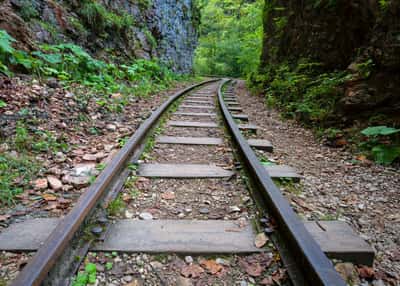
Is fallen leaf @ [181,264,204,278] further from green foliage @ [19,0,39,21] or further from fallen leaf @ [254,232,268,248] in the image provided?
green foliage @ [19,0,39,21]

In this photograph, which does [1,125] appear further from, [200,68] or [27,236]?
[200,68]

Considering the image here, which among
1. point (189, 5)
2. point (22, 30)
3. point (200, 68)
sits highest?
point (189, 5)

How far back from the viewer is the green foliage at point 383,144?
260 cm

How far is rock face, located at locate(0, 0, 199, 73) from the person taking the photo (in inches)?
173

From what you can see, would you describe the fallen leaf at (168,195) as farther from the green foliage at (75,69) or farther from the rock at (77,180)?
the green foliage at (75,69)

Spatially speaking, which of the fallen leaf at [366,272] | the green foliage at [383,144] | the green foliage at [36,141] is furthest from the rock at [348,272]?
the green foliage at [36,141]

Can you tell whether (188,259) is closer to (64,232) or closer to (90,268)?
(90,268)

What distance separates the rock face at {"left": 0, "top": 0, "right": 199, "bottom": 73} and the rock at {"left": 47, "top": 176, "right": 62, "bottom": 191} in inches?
125

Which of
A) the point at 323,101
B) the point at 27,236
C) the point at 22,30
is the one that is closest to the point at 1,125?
the point at 27,236

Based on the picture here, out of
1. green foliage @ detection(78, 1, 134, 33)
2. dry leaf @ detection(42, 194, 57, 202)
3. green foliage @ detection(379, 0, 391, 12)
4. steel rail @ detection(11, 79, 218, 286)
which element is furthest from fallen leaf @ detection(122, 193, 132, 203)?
green foliage @ detection(78, 1, 134, 33)

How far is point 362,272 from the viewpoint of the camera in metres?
1.29

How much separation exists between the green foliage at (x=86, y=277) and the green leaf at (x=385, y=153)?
9.65 ft

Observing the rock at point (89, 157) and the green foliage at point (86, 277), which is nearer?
the green foliage at point (86, 277)

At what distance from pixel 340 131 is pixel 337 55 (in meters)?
2.23
